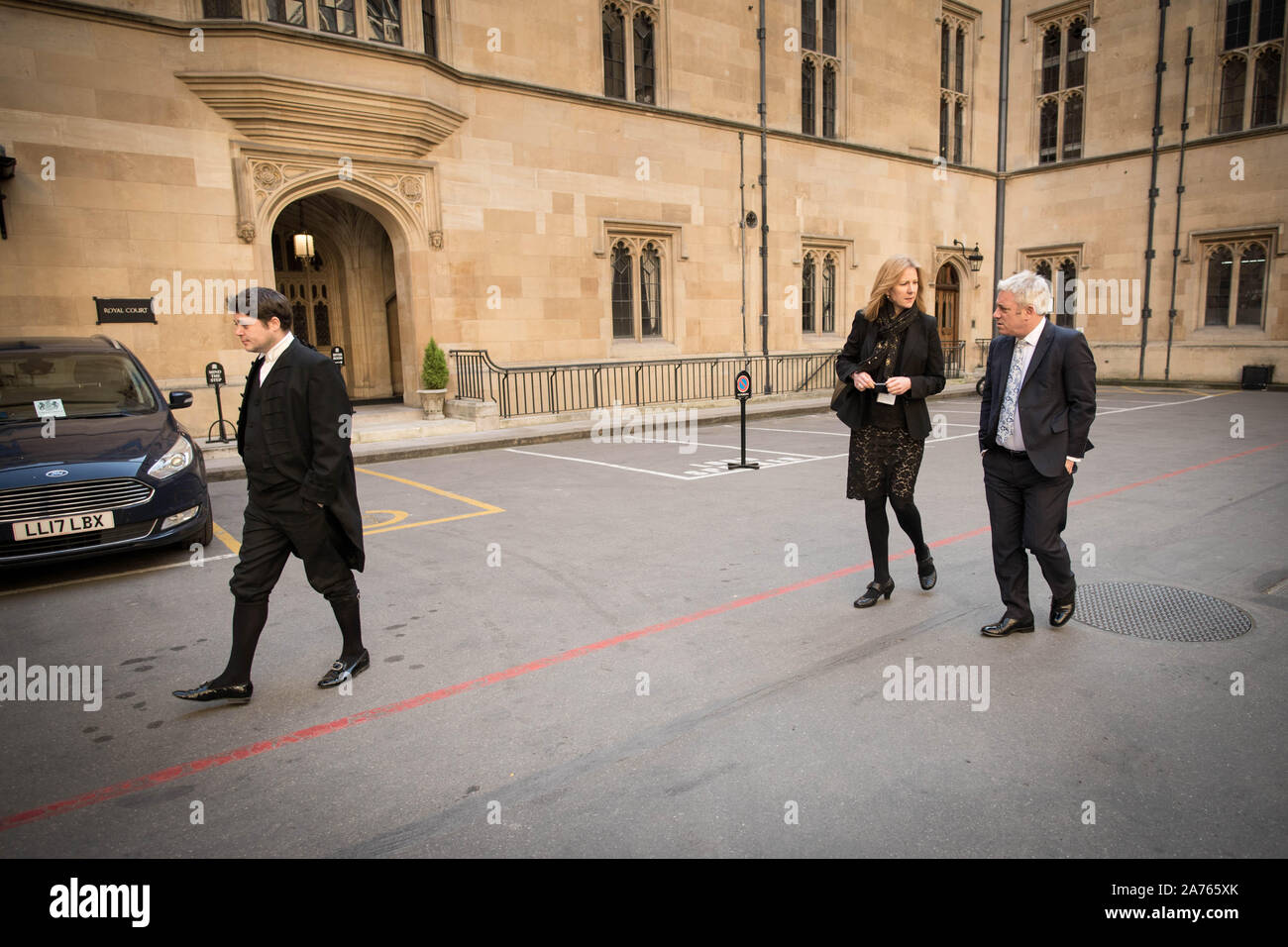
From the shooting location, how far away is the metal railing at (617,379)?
1527 cm

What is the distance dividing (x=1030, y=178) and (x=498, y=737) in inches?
1073

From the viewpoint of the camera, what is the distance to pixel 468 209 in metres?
15.2

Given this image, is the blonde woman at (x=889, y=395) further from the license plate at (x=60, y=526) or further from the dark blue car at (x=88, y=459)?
the license plate at (x=60, y=526)

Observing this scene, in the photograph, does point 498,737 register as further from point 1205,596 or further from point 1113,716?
point 1205,596

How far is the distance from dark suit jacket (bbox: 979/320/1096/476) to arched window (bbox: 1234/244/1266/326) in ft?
72.6

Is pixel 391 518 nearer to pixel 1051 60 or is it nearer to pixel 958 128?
pixel 958 128

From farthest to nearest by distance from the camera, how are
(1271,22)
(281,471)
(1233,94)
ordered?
(1233,94) → (1271,22) → (281,471)

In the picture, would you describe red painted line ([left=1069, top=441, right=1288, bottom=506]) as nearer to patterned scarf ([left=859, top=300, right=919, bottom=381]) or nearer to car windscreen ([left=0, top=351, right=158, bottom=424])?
patterned scarf ([left=859, top=300, right=919, bottom=381])

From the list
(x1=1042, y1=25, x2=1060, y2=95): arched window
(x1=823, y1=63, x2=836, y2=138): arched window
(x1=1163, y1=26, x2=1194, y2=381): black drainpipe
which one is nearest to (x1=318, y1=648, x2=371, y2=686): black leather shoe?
(x1=823, y1=63, x2=836, y2=138): arched window

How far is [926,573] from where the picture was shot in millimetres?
5219

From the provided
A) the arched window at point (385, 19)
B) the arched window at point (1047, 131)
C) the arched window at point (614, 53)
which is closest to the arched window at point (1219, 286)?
the arched window at point (1047, 131)

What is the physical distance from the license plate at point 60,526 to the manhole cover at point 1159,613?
6.82 m

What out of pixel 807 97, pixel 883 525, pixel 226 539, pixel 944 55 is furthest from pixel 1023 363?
pixel 944 55

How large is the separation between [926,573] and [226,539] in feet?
20.1
